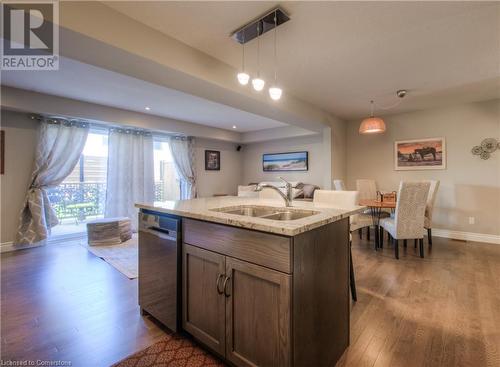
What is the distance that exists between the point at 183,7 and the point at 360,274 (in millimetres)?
3173

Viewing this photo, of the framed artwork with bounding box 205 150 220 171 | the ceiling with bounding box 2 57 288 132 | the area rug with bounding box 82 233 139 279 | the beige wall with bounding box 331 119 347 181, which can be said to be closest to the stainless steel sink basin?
the area rug with bounding box 82 233 139 279

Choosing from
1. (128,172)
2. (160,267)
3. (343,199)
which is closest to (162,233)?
(160,267)

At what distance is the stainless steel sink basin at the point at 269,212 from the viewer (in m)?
1.77

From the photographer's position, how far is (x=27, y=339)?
173cm

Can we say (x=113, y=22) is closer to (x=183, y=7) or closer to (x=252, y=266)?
(x=183, y=7)

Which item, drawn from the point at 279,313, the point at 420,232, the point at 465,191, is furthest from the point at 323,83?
A: the point at 465,191

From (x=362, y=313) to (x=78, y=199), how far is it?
16.8ft

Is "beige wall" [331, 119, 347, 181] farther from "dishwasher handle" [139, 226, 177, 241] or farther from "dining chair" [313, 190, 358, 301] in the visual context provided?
"dishwasher handle" [139, 226, 177, 241]

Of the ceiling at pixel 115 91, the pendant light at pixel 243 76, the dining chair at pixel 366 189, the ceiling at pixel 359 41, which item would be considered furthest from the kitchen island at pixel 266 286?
the dining chair at pixel 366 189

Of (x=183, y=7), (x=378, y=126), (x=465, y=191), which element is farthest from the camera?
(x=465, y=191)

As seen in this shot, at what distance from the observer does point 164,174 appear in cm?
597

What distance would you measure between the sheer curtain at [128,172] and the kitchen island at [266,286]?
3.88 meters

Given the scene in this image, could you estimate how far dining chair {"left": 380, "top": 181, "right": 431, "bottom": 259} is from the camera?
125 inches

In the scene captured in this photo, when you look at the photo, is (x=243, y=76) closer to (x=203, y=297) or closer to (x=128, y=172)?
(x=203, y=297)
